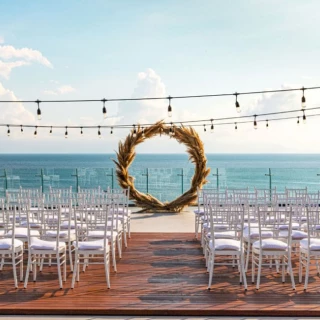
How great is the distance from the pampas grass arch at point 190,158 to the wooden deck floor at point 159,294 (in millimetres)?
5632

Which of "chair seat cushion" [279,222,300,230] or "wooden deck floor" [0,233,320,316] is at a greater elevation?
"chair seat cushion" [279,222,300,230]

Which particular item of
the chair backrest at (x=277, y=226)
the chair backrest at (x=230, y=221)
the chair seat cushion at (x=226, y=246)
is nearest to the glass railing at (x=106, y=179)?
the chair backrest at (x=230, y=221)

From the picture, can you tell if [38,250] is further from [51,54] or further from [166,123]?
[51,54]

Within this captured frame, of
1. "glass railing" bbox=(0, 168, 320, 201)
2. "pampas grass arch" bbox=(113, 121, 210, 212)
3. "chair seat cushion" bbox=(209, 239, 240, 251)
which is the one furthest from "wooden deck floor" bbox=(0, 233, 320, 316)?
"glass railing" bbox=(0, 168, 320, 201)

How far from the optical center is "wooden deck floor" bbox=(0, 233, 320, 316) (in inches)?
186

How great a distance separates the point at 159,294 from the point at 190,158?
7390 mm

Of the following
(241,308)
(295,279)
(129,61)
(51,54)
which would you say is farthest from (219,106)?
(241,308)

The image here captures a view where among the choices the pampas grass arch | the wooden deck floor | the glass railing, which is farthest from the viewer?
the glass railing

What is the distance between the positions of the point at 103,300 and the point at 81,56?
546 inches

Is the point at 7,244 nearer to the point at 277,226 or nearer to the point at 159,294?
the point at 159,294

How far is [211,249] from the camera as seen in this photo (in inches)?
220

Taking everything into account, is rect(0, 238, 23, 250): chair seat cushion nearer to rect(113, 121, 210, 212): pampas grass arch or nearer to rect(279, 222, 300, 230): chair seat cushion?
rect(279, 222, 300, 230): chair seat cushion

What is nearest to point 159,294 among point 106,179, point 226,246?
point 226,246

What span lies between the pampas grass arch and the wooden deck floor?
5632mm
